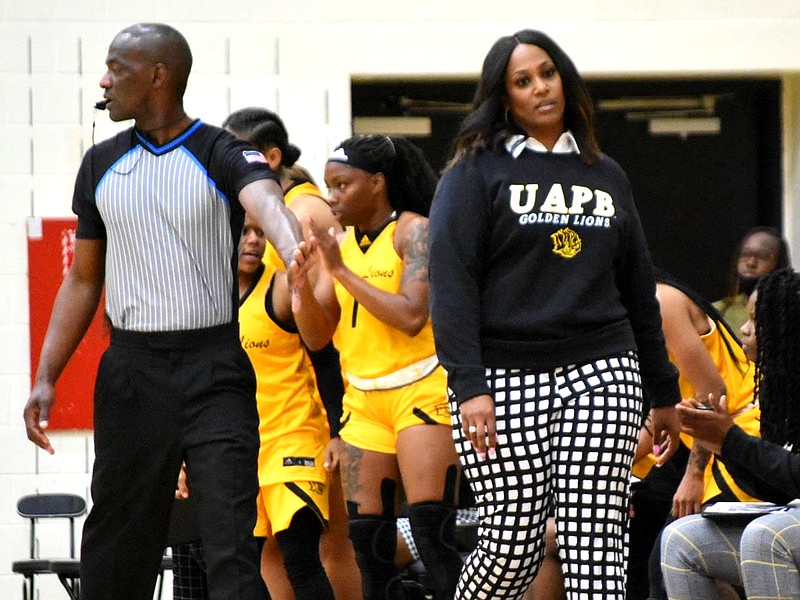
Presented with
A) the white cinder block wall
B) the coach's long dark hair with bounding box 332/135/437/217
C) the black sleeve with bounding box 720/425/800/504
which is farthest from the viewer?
the white cinder block wall

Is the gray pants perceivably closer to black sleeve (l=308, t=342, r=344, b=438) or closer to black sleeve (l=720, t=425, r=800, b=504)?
black sleeve (l=720, t=425, r=800, b=504)

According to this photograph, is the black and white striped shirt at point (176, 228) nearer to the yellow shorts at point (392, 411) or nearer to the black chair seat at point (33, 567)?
the yellow shorts at point (392, 411)

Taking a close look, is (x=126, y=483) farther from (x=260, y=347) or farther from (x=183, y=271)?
(x=260, y=347)

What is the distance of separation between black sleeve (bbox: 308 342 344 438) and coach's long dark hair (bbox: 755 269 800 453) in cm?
182

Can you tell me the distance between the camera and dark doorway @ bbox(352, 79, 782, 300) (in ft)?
27.0

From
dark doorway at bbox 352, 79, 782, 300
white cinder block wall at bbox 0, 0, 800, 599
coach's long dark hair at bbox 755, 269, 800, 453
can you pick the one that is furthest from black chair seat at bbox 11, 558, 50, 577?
coach's long dark hair at bbox 755, 269, 800, 453

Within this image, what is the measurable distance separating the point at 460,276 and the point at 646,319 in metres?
0.64

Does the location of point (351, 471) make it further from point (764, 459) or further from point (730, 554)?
point (764, 459)

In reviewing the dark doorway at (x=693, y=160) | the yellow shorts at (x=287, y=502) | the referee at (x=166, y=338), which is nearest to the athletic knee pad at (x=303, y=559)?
the yellow shorts at (x=287, y=502)

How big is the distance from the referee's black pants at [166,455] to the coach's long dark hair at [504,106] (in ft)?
3.00

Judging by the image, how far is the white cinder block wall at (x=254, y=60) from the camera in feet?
24.2

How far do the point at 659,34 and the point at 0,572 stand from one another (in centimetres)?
444

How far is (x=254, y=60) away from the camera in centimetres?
753

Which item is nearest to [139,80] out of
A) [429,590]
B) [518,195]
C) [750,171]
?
[518,195]
